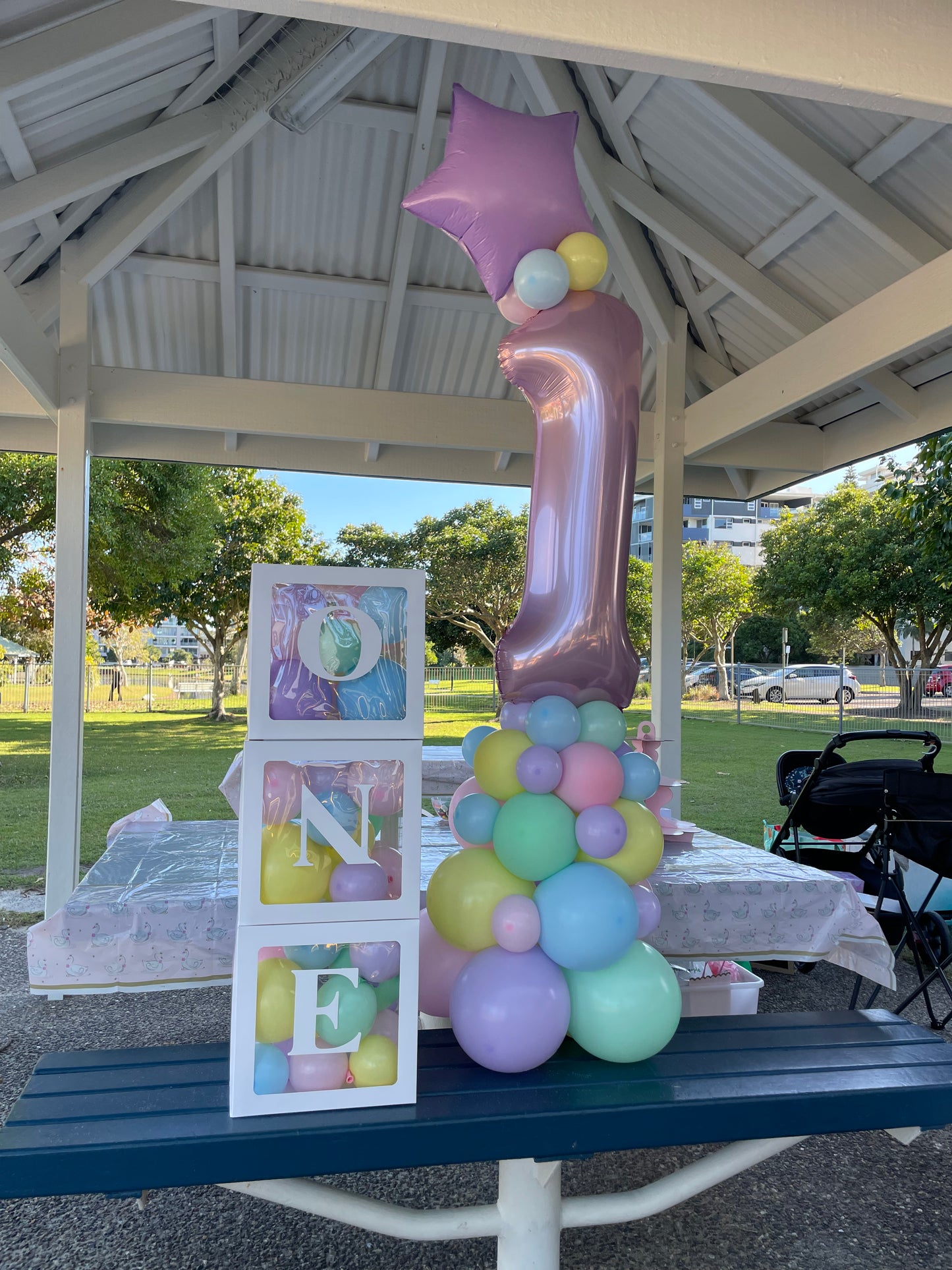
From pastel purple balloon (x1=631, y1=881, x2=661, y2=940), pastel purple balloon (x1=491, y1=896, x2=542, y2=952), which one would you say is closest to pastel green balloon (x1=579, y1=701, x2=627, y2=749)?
pastel purple balloon (x1=631, y1=881, x2=661, y2=940)

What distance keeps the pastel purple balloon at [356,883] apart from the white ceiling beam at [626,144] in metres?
3.55

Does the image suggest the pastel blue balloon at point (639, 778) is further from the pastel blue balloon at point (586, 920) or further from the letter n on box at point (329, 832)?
the letter n on box at point (329, 832)

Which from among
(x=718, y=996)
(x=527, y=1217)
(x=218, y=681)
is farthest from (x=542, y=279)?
(x=218, y=681)

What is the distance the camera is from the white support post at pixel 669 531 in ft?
16.6

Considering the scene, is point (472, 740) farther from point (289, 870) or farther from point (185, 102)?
point (185, 102)

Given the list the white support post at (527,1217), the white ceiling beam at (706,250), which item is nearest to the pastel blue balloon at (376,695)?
the white support post at (527,1217)

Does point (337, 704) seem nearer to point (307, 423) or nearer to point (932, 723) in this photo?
point (307, 423)

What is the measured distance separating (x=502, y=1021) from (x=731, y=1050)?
0.56 metres

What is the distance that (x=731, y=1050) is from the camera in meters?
1.99

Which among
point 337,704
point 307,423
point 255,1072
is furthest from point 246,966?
point 307,423

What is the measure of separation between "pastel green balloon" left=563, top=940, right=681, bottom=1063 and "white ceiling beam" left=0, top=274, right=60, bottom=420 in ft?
10.2

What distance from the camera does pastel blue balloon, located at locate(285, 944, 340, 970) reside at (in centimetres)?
169

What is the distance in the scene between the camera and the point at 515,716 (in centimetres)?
223

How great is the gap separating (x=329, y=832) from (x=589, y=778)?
0.59m
